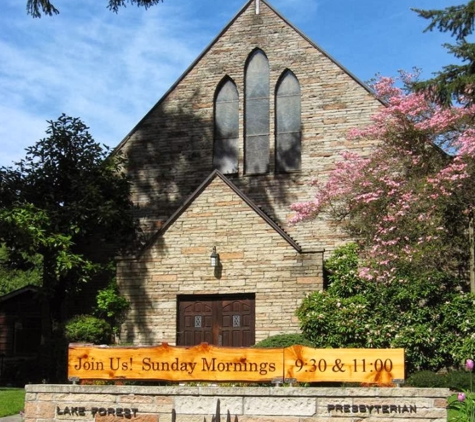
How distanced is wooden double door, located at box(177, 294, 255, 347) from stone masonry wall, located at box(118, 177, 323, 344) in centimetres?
26

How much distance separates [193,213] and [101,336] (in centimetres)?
387

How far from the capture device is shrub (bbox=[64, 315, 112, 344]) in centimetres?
1861

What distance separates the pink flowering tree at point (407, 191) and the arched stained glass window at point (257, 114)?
2592 mm

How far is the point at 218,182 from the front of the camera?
18922mm

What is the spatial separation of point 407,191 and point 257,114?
6.37 m

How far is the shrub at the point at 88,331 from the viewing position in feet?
61.1

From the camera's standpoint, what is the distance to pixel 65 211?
20453 mm

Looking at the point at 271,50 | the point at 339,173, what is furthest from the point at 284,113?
the point at 339,173

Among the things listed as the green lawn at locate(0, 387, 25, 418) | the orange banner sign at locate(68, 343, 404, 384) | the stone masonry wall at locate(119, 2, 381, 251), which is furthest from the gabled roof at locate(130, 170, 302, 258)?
the orange banner sign at locate(68, 343, 404, 384)

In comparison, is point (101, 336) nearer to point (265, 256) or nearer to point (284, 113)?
point (265, 256)

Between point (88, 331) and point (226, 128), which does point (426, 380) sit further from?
point (226, 128)

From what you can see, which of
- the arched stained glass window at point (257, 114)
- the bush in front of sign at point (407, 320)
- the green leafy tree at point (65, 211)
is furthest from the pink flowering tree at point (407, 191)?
the green leafy tree at point (65, 211)

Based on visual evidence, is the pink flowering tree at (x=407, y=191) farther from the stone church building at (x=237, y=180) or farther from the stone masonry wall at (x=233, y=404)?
the stone masonry wall at (x=233, y=404)

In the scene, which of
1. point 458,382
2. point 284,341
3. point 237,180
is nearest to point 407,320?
point 458,382
